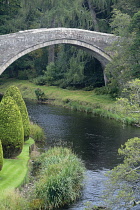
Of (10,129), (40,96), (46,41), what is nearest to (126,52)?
(46,41)

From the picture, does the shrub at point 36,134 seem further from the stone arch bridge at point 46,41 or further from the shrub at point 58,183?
Answer: the stone arch bridge at point 46,41

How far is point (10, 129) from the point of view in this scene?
15789mm

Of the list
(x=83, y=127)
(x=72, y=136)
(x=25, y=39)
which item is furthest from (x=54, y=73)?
(x=72, y=136)

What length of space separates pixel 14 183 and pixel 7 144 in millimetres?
2841

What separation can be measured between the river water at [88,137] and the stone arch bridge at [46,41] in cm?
574

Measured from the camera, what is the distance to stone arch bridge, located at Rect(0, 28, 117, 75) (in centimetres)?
3391

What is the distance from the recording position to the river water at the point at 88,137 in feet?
48.9

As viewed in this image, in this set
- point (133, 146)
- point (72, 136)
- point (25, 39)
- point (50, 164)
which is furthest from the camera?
point (25, 39)

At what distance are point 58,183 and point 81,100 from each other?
24.2 metres

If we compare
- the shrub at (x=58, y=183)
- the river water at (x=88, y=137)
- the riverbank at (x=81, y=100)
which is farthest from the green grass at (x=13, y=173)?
the riverbank at (x=81, y=100)

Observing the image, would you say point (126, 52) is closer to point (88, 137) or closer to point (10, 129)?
point (88, 137)

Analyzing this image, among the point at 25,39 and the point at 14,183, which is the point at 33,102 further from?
the point at 14,183

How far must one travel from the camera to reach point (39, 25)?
51.9 metres

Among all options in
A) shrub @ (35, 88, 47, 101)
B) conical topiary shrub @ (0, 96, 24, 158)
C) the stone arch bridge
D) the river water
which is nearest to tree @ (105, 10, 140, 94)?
the stone arch bridge
